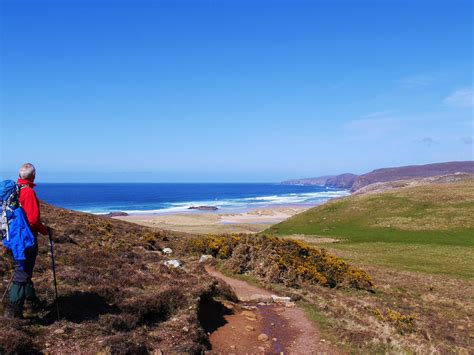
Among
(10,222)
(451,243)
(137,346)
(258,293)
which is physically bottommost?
(451,243)

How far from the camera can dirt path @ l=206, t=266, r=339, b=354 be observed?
10336mm

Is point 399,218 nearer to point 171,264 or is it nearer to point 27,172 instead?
point 171,264

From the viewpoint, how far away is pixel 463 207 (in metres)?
53.2

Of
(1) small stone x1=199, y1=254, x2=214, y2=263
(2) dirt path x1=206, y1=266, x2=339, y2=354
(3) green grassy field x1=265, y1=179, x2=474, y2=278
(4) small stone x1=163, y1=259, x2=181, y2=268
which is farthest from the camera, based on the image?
(3) green grassy field x1=265, y1=179, x2=474, y2=278

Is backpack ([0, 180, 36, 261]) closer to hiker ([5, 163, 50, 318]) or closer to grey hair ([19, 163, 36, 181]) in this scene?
hiker ([5, 163, 50, 318])

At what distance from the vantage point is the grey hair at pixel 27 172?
8180 mm

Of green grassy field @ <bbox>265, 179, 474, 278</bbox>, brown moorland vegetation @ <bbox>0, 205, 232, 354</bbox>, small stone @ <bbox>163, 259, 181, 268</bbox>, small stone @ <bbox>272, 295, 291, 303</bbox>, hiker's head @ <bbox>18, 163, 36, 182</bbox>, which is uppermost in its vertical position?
hiker's head @ <bbox>18, 163, 36, 182</bbox>

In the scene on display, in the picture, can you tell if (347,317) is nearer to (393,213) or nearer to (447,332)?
(447,332)

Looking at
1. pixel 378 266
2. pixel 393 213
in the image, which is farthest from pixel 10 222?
pixel 393 213

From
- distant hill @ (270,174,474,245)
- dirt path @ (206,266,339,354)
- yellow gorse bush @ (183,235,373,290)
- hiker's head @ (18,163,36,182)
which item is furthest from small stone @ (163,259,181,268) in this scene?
distant hill @ (270,174,474,245)

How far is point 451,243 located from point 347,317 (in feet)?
109

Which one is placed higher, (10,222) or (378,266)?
(10,222)

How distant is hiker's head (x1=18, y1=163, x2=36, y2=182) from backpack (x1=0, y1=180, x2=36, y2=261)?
322 mm

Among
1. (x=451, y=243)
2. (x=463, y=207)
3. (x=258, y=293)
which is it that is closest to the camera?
(x=258, y=293)
